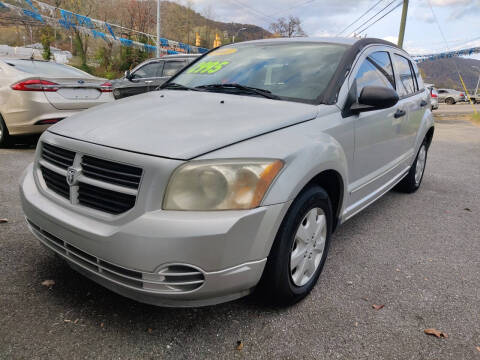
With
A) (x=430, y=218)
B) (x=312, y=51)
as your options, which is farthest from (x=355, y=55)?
(x=430, y=218)

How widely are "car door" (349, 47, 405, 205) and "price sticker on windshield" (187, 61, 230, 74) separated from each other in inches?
43.7

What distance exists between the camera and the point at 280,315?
2.16 metres

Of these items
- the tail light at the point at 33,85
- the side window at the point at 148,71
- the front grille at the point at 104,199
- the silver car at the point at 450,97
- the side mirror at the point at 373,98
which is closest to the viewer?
the front grille at the point at 104,199

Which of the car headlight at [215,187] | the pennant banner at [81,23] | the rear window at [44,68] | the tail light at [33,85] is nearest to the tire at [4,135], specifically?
the tail light at [33,85]

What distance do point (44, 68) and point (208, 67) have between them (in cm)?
395

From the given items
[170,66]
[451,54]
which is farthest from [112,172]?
[451,54]

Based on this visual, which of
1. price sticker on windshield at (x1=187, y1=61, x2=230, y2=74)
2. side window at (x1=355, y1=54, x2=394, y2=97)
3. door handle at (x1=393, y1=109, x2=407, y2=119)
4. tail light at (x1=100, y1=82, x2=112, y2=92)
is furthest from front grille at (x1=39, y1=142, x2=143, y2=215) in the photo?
tail light at (x1=100, y1=82, x2=112, y2=92)

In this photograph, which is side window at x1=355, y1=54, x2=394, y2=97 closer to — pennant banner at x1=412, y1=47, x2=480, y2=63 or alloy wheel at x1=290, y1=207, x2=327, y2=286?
alloy wheel at x1=290, y1=207, x2=327, y2=286

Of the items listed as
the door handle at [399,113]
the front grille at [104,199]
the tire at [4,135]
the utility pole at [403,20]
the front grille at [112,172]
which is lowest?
the tire at [4,135]

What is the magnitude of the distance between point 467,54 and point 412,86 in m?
40.8

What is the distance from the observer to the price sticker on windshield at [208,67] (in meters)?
3.19

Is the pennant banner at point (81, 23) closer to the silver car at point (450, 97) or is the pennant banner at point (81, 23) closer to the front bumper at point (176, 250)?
the front bumper at point (176, 250)

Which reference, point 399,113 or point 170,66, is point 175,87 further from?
point 170,66

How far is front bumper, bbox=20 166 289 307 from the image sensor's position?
1.66 meters
